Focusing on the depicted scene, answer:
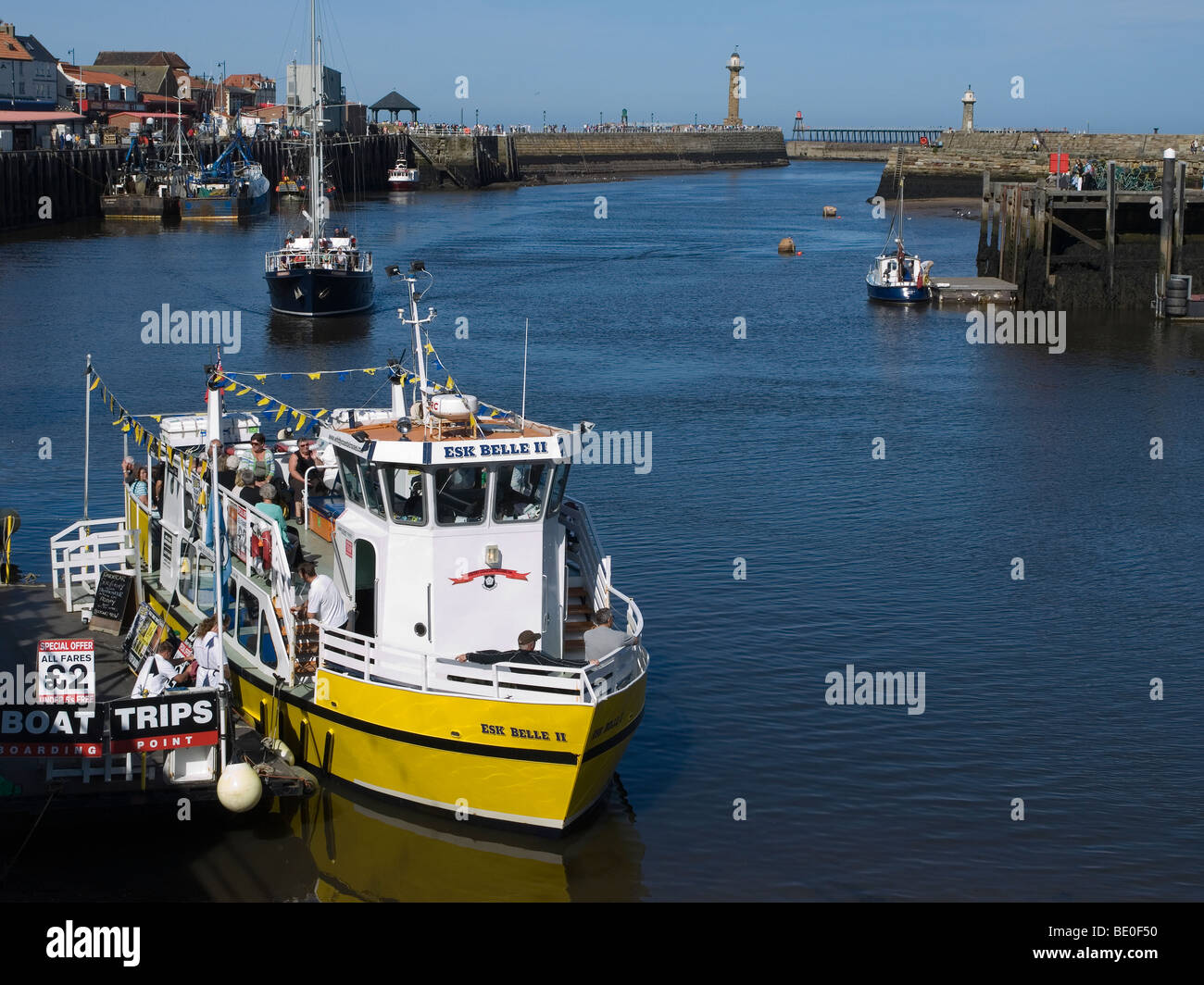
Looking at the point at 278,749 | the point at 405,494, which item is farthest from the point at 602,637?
the point at 278,749

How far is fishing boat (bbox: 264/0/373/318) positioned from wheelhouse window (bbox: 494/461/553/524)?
39.4 meters

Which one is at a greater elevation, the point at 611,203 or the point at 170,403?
the point at 611,203

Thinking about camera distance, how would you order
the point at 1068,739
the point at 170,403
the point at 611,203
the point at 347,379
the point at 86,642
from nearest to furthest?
1. the point at 86,642
2. the point at 1068,739
3. the point at 170,403
4. the point at 347,379
5. the point at 611,203

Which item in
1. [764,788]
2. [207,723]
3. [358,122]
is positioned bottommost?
[764,788]

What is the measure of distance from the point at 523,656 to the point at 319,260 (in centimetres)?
4135

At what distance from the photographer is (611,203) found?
11919 cm

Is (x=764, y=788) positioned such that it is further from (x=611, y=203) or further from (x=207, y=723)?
(x=611, y=203)

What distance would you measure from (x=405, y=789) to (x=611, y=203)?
10821cm

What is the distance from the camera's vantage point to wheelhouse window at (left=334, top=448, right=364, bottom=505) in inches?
589

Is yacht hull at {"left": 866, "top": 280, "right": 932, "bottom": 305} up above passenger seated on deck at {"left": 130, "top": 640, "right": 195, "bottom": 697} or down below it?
above

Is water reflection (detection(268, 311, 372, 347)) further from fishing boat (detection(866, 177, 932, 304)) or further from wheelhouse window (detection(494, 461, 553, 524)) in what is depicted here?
wheelhouse window (detection(494, 461, 553, 524))

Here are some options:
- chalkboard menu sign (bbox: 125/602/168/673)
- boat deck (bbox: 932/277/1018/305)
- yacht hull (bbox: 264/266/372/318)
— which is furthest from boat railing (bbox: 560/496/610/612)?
boat deck (bbox: 932/277/1018/305)

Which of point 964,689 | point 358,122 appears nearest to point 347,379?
point 964,689

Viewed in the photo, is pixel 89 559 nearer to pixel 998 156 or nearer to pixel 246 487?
pixel 246 487
